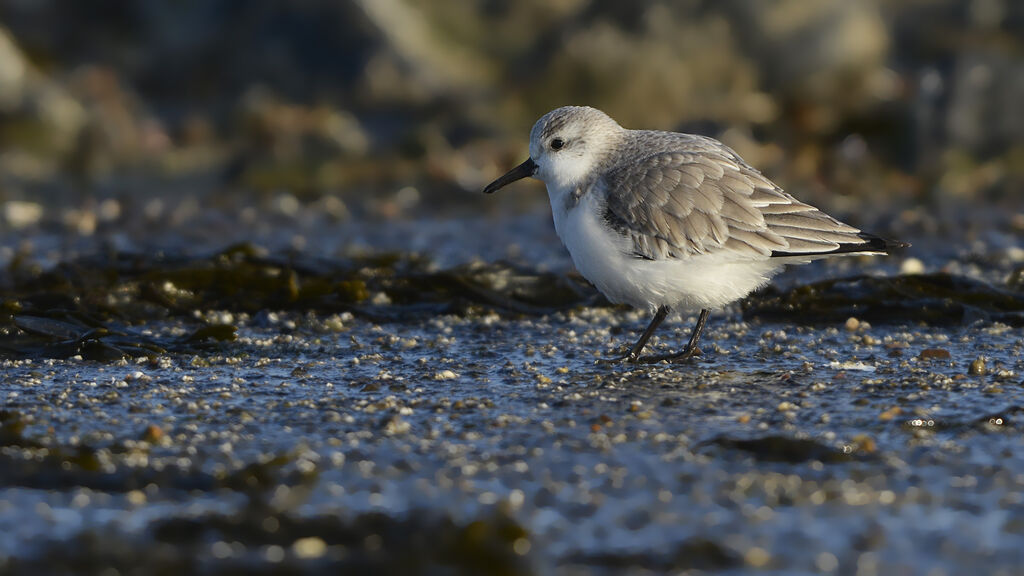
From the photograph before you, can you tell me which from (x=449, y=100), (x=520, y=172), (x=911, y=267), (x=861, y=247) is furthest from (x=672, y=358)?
(x=449, y=100)

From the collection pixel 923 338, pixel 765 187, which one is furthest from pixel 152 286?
pixel 923 338

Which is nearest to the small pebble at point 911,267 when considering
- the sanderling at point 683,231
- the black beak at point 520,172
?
the sanderling at point 683,231

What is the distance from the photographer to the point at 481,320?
6.99 meters

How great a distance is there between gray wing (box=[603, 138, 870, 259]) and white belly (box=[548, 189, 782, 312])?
0.06 m

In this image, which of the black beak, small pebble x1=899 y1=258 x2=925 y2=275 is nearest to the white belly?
the black beak

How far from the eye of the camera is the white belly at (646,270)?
5.81m

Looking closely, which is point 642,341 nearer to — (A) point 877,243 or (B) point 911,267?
(A) point 877,243

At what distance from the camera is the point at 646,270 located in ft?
19.1

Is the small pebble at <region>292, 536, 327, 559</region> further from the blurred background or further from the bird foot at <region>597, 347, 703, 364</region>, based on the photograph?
the blurred background

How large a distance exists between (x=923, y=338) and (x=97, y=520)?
439 centimetres

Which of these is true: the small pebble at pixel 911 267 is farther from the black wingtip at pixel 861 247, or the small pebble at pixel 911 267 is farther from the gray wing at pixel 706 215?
the gray wing at pixel 706 215

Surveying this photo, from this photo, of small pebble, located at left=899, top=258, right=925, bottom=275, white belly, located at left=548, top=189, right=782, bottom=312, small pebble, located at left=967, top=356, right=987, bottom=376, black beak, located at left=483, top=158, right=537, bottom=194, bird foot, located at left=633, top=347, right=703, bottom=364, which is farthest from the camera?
small pebble, located at left=899, top=258, right=925, bottom=275

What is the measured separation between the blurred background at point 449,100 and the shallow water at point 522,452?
16.8 feet

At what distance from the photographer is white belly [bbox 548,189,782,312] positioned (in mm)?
5812
